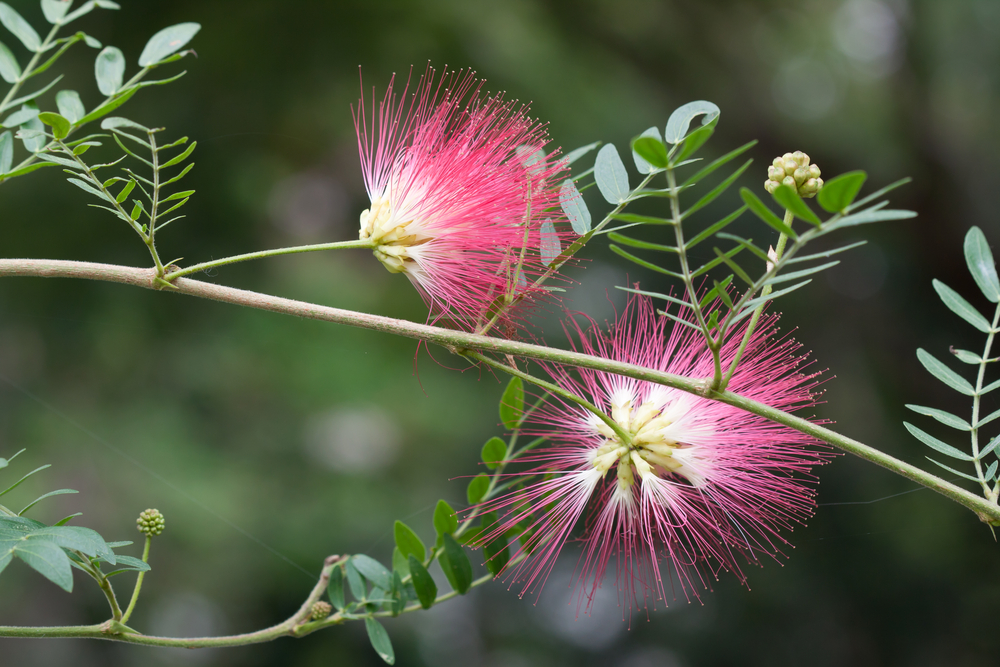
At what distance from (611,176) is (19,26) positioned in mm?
769

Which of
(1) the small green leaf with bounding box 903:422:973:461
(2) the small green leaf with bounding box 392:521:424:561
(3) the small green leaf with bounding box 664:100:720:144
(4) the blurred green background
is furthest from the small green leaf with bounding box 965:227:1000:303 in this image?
(4) the blurred green background

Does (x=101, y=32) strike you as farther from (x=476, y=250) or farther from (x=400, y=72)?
(x=476, y=250)

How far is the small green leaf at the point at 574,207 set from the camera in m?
1.00

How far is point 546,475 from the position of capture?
3.72 feet

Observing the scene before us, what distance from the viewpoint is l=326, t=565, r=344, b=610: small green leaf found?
111 centimetres

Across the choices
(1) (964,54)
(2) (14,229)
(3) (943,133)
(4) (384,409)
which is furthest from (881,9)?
(2) (14,229)

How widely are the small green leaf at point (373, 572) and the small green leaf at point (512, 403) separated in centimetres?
29

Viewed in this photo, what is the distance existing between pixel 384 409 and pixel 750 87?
2.78m

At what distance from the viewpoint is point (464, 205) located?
101cm

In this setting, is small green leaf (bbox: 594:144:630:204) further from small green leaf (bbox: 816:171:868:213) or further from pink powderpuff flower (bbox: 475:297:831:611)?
small green leaf (bbox: 816:171:868:213)

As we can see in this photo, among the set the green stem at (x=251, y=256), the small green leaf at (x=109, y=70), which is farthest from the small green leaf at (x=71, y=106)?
the green stem at (x=251, y=256)

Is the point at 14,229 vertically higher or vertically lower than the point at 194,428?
higher

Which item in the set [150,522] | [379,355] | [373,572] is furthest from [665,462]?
[379,355]

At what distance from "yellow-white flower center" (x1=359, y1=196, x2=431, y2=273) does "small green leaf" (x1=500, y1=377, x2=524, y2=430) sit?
0.78ft
